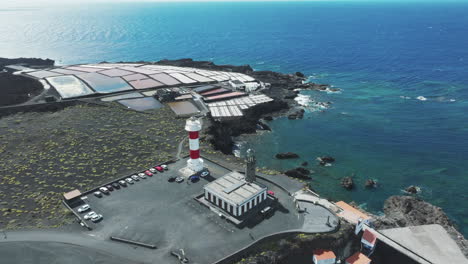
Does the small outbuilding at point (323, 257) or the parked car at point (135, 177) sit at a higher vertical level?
the parked car at point (135, 177)

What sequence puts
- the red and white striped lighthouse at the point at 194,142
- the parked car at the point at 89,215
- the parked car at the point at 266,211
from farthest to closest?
1. the red and white striped lighthouse at the point at 194,142
2. the parked car at the point at 266,211
3. the parked car at the point at 89,215

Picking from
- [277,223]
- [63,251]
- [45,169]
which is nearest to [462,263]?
[277,223]

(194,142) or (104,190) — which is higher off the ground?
(194,142)

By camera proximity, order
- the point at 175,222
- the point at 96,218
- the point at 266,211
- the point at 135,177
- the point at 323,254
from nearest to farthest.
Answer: the point at 323,254, the point at 175,222, the point at 96,218, the point at 266,211, the point at 135,177

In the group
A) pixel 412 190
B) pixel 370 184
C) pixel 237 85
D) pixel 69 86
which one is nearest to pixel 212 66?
pixel 237 85

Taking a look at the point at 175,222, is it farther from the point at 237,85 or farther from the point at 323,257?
the point at 237,85

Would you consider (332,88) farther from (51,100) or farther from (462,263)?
(51,100)

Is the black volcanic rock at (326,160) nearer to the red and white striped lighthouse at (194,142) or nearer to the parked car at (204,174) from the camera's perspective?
the parked car at (204,174)

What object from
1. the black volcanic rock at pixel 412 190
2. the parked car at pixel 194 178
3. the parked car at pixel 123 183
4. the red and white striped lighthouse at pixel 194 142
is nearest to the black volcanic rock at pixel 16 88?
the parked car at pixel 123 183
